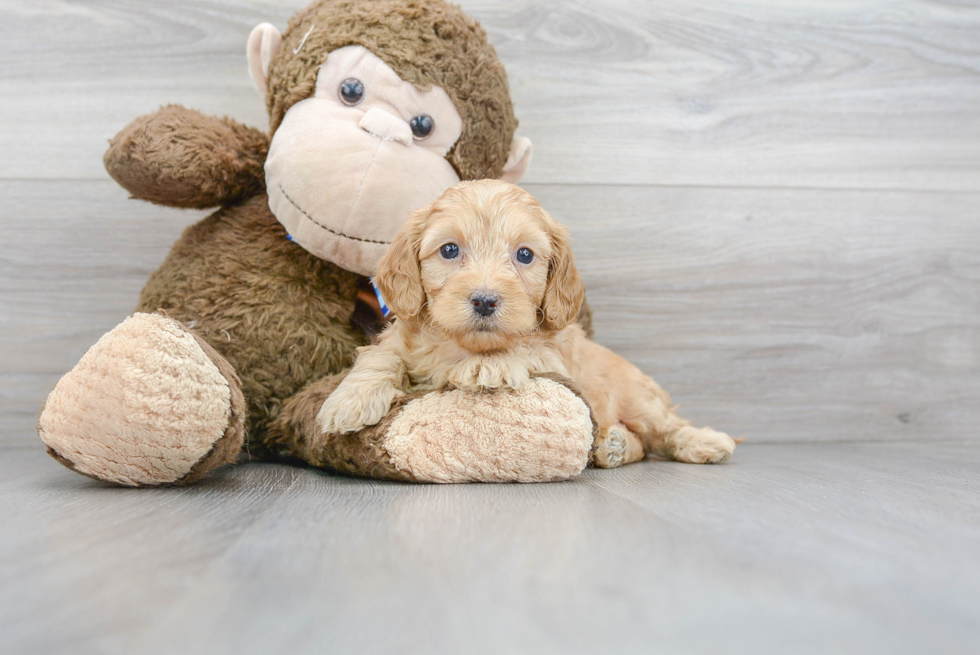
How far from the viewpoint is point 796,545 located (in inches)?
35.7

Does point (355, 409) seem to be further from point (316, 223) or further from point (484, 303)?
point (316, 223)

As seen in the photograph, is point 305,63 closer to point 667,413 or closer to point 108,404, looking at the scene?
point 108,404

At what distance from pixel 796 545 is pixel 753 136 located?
5.24 feet

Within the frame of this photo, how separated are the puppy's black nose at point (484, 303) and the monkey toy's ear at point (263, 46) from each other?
0.87 metres

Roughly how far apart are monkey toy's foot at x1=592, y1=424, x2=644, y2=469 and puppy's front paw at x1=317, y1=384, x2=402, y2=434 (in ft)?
1.56

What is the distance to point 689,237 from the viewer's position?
7.16 feet

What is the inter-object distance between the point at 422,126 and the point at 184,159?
508 mm

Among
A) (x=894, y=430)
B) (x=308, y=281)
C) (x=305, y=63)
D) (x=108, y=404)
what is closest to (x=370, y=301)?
(x=308, y=281)

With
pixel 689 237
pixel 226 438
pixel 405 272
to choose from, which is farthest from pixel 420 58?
pixel 689 237

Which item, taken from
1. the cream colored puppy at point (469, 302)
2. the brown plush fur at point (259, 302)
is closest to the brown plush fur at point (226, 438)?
the cream colored puppy at point (469, 302)

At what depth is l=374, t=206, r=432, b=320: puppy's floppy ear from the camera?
1325mm

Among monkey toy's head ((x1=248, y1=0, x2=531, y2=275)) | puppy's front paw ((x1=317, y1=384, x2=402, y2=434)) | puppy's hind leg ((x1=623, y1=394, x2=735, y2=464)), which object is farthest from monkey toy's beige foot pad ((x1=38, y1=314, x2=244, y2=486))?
puppy's hind leg ((x1=623, y1=394, x2=735, y2=464))

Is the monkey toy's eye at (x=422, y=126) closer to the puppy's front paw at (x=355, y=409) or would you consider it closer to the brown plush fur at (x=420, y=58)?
the brown plush fur at (x=420, y=58)

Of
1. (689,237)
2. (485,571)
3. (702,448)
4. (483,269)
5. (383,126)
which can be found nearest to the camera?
(485,571)
